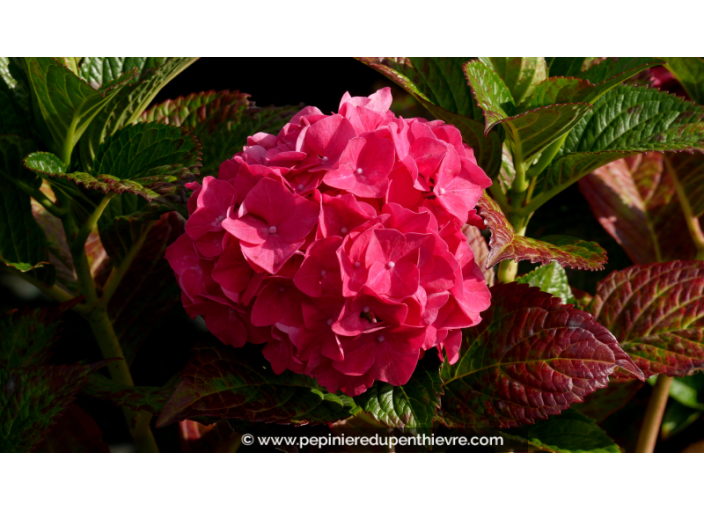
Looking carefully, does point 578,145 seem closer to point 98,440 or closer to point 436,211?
point 436,211

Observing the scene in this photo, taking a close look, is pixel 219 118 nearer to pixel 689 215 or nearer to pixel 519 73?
pixel 519 73

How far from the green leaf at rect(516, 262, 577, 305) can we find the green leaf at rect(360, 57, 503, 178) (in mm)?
210

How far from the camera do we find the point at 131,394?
897 millimetres

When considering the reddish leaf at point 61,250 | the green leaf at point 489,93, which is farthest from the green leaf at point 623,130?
the reddish leaf at point 61,250

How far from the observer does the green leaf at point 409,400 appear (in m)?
0.78

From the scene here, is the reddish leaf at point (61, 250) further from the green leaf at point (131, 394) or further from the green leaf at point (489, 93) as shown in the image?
the green leaf at point (489, 93)

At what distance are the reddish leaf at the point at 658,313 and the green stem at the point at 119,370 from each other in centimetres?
83

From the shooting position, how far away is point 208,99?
1166 millimetres

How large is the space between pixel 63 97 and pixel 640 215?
3.78ft

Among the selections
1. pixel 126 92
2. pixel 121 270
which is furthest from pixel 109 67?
pixel 121 270

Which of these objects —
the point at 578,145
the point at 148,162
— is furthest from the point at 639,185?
the point at 148,162

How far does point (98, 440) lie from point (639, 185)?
4.08ft

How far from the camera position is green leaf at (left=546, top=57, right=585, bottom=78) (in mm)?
1034

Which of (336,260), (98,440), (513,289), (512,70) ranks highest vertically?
(512,70)
